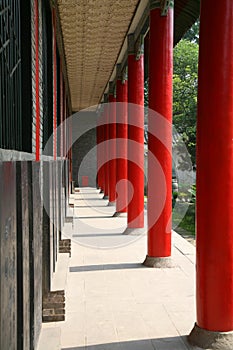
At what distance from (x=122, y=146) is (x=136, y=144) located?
343cm

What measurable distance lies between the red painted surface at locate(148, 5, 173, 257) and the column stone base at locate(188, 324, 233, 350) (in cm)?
294

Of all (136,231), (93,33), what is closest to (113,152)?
(136,231)

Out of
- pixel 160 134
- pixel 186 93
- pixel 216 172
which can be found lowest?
pixel 216 172

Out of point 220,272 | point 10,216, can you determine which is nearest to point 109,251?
point 220,272

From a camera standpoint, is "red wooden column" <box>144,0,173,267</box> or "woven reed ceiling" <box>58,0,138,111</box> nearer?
"red wooden column" <box>144,0,173,267</box>

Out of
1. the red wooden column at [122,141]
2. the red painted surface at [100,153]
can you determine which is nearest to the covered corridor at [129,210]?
the red wooden column at [122,141]

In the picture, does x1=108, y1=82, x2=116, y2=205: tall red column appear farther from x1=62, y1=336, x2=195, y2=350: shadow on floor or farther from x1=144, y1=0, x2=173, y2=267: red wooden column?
x1=62, y1=336, x2=195, y2=350: shadow on floor

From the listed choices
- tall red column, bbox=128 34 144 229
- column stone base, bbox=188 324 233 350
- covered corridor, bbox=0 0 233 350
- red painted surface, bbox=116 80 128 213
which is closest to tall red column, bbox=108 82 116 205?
red painted surface, bbox=116 80 128 213

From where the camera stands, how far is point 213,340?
433 cm

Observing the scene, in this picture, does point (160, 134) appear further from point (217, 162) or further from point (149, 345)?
point (149, 345)

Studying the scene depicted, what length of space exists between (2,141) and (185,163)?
74.0 ft

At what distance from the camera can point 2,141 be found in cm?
277

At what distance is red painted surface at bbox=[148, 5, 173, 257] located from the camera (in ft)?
23.3

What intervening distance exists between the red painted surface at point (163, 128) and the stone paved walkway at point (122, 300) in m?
0.50
